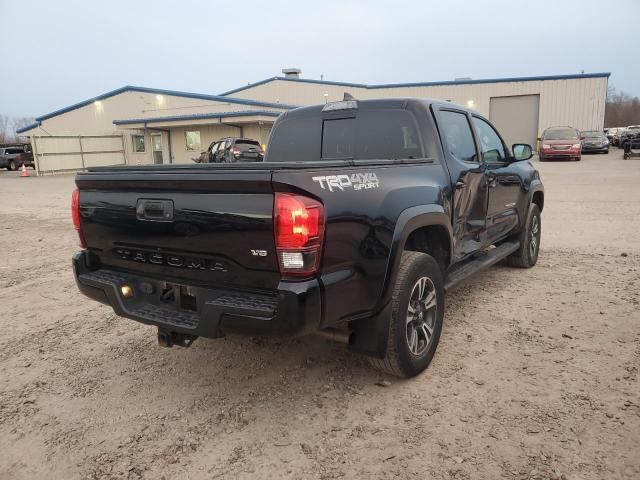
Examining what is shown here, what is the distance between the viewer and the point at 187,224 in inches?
102

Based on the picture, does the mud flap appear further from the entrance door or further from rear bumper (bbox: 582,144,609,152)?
the entrance door

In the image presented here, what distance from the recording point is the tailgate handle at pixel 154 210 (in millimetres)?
2648

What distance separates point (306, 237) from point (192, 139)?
29.9 metres

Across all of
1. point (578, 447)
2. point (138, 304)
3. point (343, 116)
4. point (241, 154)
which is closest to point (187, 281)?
point (138, 304)

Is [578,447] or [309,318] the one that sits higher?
[309,318]

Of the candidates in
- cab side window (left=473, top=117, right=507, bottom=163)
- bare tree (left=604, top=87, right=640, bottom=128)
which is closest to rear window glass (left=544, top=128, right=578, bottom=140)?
cab side window (left=473, top=117, right=507, bottom=163)

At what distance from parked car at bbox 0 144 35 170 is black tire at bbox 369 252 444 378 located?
39.2m

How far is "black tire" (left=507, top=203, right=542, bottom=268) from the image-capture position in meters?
5.61

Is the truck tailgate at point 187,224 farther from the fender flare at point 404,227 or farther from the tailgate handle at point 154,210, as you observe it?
the fender flare at point 404,227

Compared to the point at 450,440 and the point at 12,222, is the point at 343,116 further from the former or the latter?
the point at 12,222

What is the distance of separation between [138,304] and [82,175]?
3.20 feet

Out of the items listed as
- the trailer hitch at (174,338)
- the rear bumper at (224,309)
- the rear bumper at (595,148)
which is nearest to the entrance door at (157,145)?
the rear bumper at (595,148)

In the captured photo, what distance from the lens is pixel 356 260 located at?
103 inches

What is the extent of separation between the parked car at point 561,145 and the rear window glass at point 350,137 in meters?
24.6
